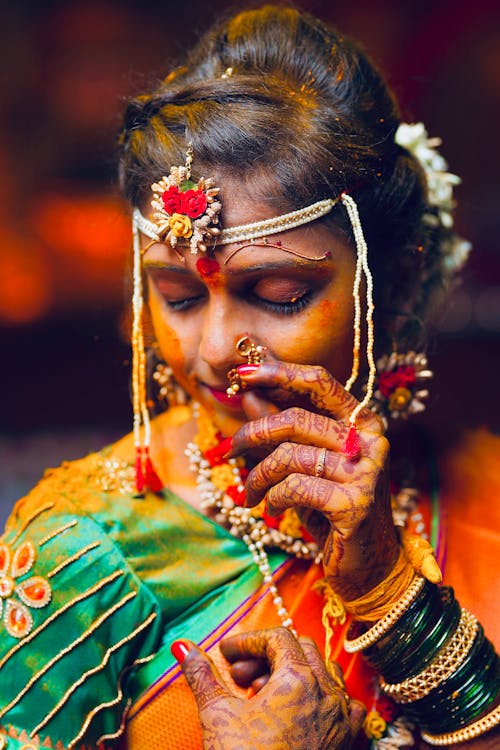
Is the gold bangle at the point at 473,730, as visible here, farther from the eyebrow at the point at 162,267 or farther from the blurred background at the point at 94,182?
the blurred background at the point at 94,182

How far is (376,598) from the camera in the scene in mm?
1294

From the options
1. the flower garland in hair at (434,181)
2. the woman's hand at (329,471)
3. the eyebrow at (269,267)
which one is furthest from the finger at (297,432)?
the flower garland in hair at (434,181)

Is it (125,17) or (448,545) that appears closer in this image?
(448,545)

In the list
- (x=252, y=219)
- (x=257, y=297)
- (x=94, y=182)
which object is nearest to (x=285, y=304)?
(x=257, y=297)

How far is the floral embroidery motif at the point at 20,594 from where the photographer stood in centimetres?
138

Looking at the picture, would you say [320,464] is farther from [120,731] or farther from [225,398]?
[120,731]

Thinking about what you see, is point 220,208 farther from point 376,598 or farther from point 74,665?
point 74,665

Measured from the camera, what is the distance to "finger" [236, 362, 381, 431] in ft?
4.13

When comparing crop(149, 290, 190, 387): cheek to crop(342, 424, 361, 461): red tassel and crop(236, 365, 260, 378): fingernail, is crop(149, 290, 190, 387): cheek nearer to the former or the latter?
crop(236, 365, 260, 378): fingernail

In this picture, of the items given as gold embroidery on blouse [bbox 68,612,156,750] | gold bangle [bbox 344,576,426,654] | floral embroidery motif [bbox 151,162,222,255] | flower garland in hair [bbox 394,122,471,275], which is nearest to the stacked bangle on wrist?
gold bangle [bbox 344,576,426,654]

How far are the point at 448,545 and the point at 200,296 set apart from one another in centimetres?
73

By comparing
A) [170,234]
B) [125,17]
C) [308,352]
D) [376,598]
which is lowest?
[376,598]

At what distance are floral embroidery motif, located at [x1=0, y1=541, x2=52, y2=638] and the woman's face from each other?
451 millimetres

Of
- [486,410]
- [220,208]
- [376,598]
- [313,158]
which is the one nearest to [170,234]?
[220,208]
